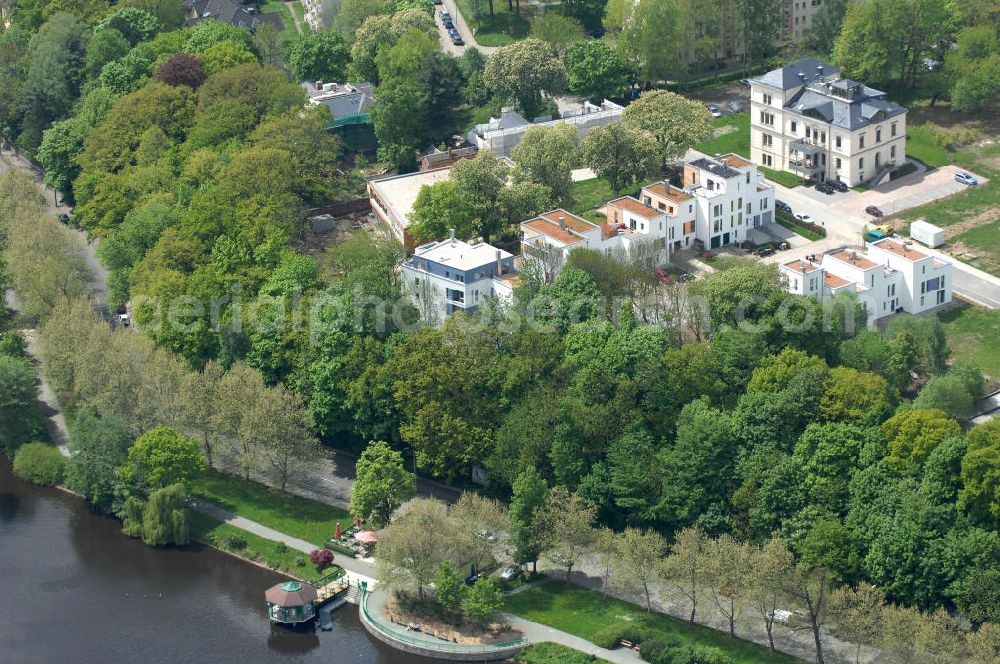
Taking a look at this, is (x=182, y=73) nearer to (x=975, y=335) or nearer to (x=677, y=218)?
(x=677, y=218)

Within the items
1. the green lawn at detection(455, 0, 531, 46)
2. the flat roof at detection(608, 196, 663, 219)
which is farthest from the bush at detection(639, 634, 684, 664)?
the green lawn at detection(455, 0, 531, 46)

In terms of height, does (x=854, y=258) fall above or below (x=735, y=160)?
below

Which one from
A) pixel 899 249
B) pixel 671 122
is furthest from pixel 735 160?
pixel 899 249

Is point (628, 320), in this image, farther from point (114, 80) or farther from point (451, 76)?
point (114, 80)

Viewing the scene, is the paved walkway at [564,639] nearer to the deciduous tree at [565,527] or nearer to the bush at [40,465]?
the deciduous tree at [565,527]

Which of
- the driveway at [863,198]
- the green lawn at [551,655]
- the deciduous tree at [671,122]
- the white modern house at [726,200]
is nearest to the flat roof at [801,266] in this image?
the white modern house at [726,200]
